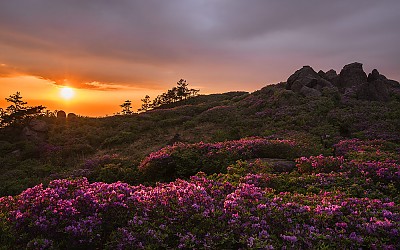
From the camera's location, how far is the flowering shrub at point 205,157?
536 inches

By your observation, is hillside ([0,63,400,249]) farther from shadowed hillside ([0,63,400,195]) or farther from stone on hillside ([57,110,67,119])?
stone on hillside ([57,110,67,119])

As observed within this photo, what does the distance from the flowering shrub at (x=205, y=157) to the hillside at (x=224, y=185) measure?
0.06 meters

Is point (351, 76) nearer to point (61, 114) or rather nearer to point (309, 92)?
point (309, 92)

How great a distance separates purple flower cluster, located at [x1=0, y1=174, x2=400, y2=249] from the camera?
5535mm

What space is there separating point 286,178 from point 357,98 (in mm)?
28030

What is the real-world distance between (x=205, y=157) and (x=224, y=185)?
578 centimetres

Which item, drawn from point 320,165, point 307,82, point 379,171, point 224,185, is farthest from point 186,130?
point 224,185

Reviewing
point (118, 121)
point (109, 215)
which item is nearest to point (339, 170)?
point (109, 215)

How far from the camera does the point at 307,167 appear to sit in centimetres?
1175

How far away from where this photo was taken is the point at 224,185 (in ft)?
27.8

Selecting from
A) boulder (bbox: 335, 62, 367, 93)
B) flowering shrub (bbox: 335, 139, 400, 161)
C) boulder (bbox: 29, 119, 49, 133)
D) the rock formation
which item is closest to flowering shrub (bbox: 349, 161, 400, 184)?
flowering shrub (bbox: 335, 139, 400, 161)

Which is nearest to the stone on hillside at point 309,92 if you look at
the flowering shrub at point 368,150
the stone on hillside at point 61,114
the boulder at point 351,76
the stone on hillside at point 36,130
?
the boulder at point 351,76

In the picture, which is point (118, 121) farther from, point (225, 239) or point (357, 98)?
point (225, 239)

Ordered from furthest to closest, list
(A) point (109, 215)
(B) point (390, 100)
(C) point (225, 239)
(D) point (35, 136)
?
(B) point (390, 100) < (D) point (35, 136) < (A) point (109, 215) < (C) point (225, 239)
